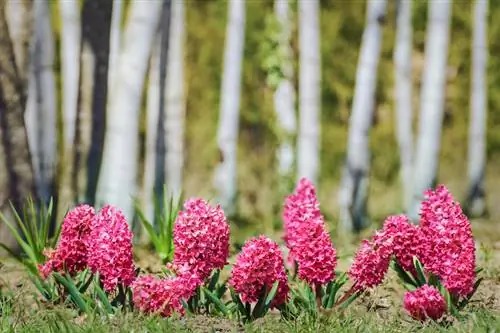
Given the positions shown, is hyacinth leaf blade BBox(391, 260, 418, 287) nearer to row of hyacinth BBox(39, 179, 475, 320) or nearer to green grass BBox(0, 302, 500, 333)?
row of hyacinth BBox(39, 179, 475, 320)

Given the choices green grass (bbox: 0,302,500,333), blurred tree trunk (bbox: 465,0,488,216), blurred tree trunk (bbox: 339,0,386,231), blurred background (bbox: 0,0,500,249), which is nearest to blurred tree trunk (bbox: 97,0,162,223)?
blurred background (bbox: 0,0,500,249)

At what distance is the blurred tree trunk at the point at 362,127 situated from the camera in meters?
11.9

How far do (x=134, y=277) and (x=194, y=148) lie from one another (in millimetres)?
15236

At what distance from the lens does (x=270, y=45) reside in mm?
14422

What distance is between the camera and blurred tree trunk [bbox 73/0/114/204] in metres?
8.73

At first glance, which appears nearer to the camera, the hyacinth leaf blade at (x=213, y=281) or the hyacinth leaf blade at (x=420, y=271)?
the hyacinth leaf blade at (x=420, y=271)

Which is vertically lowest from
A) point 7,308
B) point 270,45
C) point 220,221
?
point 7,308

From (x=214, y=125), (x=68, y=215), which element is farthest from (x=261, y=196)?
(x=68, y=215)

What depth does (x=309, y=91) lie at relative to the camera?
42.2ft

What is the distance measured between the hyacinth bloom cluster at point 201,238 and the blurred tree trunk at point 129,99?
8.88ft

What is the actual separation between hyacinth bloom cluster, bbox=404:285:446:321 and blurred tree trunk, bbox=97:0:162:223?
338 cm

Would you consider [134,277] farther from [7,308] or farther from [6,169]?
[6,169]

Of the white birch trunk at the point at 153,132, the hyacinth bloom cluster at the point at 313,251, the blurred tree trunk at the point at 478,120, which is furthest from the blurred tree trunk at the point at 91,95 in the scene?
the blurred tree trunk at the point at 478,120

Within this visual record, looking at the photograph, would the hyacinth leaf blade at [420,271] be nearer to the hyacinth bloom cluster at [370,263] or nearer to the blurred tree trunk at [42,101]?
the hyacinth bloom cluster at [370,263]
